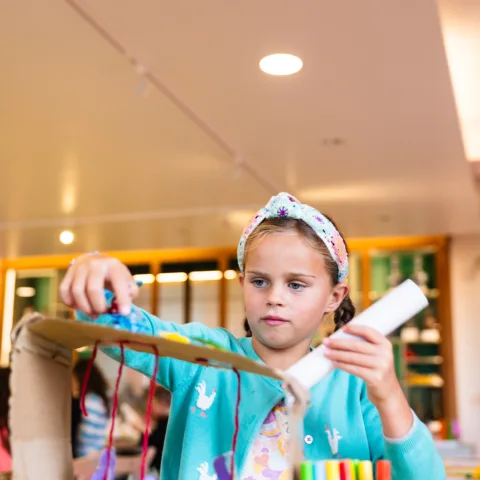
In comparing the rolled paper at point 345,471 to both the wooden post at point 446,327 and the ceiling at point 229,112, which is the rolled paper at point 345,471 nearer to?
the ceiling at point 229,112

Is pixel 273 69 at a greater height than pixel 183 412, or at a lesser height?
greater

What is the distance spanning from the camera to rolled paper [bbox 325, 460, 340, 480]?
0.58 m

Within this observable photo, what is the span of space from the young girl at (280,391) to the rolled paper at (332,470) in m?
0.09

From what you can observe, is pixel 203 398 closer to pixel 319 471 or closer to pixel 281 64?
pixel 319 471

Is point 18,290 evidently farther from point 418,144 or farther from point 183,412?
point 183,412

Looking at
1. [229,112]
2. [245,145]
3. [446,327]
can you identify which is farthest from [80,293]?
[446,327]

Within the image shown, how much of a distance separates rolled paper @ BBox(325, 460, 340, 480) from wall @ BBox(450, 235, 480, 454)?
4.83m

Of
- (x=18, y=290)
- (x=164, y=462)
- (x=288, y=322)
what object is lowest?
(x=164, y=462)

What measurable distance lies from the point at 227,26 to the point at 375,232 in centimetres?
329

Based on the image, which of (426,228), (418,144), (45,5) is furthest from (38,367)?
(426,228)

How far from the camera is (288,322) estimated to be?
0.78 m

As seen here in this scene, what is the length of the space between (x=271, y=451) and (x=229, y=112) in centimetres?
222

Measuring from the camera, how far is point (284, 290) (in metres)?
0.77

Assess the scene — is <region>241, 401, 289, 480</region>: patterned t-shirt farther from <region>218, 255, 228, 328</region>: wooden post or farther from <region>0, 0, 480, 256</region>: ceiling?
<region>218, 255, 228, 328</region>: wooden post
